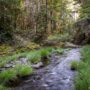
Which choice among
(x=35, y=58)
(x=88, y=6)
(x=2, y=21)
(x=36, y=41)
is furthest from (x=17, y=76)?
(x=36, y=41)

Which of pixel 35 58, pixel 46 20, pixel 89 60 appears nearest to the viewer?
pixel 89 60

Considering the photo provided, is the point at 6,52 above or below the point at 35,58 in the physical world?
below

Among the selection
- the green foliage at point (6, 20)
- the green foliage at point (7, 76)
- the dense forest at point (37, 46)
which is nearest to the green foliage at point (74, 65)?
the dense forest at point (37, 46)

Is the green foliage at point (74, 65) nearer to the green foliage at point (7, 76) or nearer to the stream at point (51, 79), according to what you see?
the stream at point (51, 79)

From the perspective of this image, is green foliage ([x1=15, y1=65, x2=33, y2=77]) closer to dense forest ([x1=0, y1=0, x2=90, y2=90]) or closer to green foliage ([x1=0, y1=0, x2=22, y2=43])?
dense forest ([x1=0, y1=0, x2=90, y2=90])

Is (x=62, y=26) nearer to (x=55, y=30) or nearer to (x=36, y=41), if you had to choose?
A: (x=55, y=30)

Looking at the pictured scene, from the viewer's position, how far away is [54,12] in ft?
107

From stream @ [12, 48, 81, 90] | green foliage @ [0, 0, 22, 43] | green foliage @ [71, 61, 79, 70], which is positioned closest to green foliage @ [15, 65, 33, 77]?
stream @ [12, 48, 81, 90]

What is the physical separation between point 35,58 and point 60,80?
10.8 ft

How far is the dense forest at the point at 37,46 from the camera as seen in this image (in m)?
7.64

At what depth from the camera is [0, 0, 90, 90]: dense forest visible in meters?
7.64

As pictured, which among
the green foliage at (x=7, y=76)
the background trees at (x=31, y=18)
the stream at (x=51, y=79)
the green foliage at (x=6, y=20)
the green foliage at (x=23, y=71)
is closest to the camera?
the stream at (x=51, y=79)

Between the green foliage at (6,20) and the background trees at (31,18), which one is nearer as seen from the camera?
the green foliage at (6,20)

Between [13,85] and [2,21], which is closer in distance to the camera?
[13,85]
